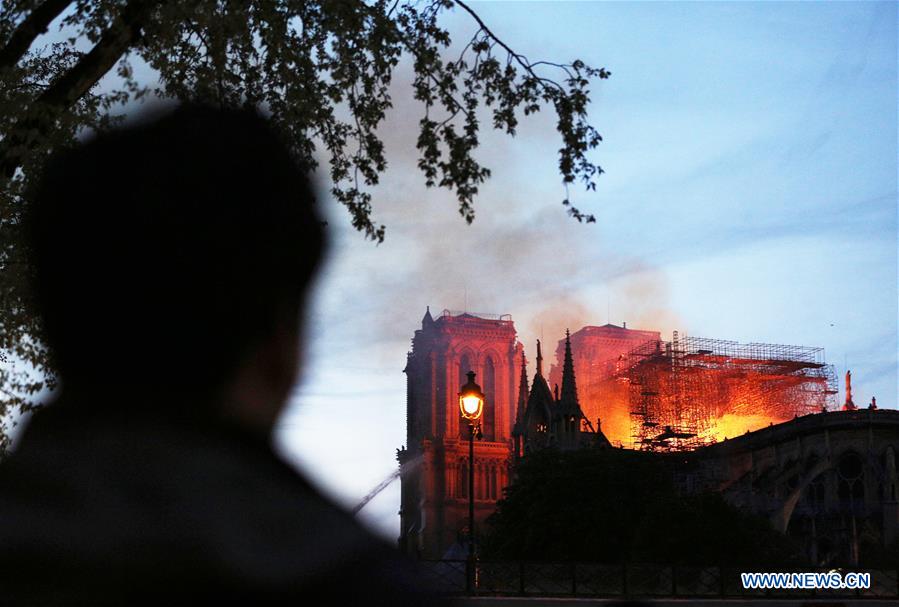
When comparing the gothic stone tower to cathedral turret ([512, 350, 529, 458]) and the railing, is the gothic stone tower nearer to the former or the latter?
cathedral turret ([512, 350, 529, 458])

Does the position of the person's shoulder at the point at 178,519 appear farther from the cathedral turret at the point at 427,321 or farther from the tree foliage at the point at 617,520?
the cathedral turret at the point at 427,321

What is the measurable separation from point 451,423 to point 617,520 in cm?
8277

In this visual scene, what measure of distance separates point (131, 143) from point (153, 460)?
1.87 feet

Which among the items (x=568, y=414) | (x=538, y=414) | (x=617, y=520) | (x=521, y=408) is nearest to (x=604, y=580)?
(x=617, y=520)

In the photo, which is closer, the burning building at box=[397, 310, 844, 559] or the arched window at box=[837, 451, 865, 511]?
the arched window at box=[837, 451, 865, 511]

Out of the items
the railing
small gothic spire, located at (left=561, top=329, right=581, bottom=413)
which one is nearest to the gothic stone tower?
small gothic spire, located at (left=561, top=329, right=581, bottom=413)

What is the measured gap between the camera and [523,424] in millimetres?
109000

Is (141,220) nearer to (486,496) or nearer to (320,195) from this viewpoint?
(320,195)

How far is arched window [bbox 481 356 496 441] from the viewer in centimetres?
14725

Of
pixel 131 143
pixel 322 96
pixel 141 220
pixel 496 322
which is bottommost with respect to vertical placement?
pixel 141 220

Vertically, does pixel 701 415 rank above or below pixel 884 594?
above

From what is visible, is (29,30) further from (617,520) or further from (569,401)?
(569,401)

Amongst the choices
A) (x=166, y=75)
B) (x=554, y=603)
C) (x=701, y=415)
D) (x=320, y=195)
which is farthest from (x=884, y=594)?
(x=701, y=415)

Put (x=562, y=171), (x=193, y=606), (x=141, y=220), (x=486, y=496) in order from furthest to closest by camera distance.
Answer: (x=486, y=496) → (x=562, y=171) → (x=141, y=220) → (x=193, y=606)
